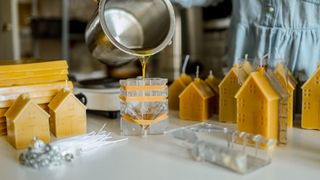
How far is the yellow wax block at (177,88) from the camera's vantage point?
995 millimetres

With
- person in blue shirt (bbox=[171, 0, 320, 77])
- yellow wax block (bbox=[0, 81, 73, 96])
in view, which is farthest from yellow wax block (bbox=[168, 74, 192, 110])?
yellow wax block (bbox=[0, 81, 73, 96])

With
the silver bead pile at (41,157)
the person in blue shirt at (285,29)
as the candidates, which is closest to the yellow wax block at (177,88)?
the person in blue shirt at (285,29)

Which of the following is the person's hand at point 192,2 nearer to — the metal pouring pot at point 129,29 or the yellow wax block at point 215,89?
the metal pouring pot at point 129,29

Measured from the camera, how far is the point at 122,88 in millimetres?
792

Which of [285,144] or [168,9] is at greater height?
[168,9]

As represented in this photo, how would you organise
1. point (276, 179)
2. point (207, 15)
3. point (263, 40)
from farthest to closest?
point (207, 15) < point (263, 40) < point (276, 179)

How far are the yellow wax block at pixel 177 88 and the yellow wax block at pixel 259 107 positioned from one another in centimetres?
30

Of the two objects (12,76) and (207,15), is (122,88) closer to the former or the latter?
(12,76)

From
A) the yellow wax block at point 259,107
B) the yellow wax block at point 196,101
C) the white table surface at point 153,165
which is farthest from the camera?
the yellow wax block at point 196,101

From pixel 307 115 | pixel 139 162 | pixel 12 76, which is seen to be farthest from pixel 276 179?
pixel 12 76

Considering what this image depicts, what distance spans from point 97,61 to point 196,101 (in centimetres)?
40

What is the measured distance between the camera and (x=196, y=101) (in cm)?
90

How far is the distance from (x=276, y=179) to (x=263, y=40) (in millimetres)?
535

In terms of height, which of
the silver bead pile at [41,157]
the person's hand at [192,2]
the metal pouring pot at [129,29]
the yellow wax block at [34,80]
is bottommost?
the silver bead pile at [41,157]
